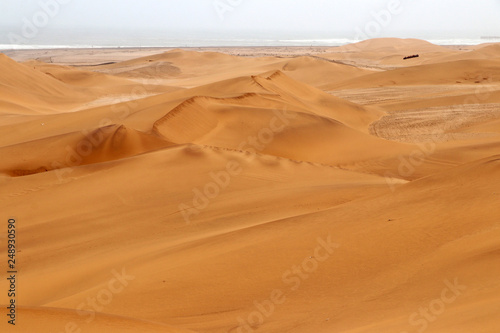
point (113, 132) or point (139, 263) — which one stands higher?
point (113, 132)

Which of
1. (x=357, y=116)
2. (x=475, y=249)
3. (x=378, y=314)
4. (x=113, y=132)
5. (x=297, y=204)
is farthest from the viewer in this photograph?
(x=357, y=116)

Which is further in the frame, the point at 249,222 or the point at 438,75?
the point at 438,75

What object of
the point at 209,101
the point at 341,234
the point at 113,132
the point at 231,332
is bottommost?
the point at 231,332

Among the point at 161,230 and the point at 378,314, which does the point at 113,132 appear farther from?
the point at 378,314

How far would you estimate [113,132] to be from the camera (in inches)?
510

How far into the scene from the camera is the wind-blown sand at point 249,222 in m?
5.06

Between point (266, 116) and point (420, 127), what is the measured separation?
512 centimetres

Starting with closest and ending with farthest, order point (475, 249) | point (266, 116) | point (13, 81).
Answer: point (475, 249) → point (266, 116) → point (13, 81)

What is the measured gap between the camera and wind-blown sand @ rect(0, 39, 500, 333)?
506 cm

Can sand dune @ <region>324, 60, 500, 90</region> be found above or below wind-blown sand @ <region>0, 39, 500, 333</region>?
above

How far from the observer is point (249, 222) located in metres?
7.78

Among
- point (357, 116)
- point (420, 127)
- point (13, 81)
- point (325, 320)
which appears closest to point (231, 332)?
point (325, 320)

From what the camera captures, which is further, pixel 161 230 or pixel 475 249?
pixel 161 230

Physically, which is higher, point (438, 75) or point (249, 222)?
point (438, 75)
